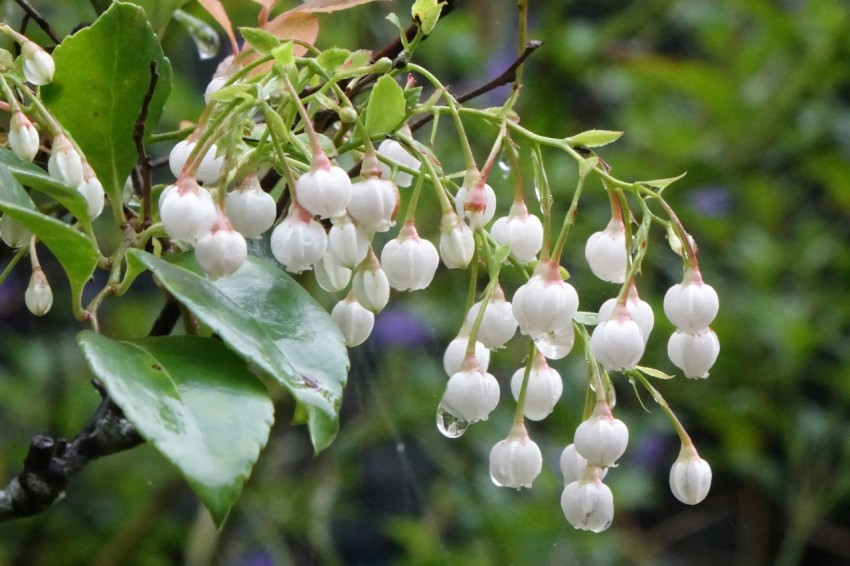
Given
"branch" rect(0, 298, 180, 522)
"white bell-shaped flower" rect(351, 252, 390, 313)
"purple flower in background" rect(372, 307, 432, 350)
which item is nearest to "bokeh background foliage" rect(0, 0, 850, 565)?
"purple flower in background" rect(372, 307, 432, 350)

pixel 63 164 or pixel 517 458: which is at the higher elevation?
pixel 63 164

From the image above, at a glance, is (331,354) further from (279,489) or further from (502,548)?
(279,489)

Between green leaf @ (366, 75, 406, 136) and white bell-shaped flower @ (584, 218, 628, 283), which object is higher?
green leaf @ (366, 75, 406, 136)

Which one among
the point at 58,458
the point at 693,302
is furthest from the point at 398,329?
the point at 693,302

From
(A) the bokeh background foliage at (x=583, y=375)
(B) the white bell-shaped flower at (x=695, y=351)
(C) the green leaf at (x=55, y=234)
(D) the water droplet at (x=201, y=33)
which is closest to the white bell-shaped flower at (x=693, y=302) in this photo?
(B) the white bell-shaped flower at (x=695, y=351)

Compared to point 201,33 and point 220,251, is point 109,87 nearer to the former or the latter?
point 220,251

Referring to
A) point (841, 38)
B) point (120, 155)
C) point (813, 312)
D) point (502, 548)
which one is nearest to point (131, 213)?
point (120, 155)

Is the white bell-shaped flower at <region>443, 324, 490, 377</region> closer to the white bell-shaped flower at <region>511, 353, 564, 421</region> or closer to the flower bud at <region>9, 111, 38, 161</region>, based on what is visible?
the white bell-shaped flower at <region>511, 353, 564, 421</region>
